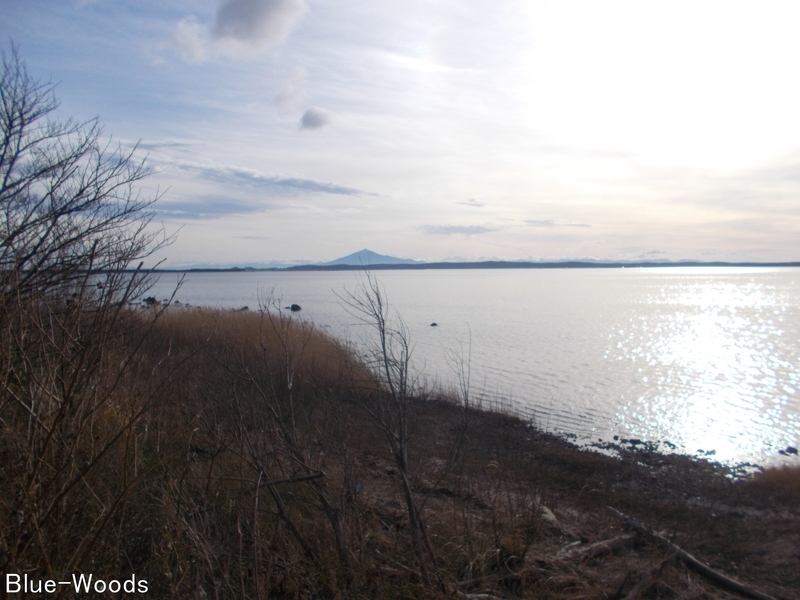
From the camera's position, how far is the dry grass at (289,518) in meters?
3.08

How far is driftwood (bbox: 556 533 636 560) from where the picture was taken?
558 centimetres

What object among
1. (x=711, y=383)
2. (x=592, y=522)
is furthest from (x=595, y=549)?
(x=711, y=383)

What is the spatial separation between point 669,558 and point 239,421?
4.07 meters

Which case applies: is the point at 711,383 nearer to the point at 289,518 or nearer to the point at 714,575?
the point at 714,575

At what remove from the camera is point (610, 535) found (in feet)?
21.5

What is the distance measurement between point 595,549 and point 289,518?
3.36 metres

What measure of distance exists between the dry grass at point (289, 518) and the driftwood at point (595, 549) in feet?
0.15

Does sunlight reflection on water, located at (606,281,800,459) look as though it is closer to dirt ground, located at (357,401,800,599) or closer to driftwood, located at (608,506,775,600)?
dirt ground, located at (357,401,800,599)

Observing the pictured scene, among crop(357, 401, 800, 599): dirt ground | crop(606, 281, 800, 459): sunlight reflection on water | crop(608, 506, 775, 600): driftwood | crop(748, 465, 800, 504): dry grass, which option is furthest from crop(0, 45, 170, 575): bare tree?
crop(606, 281, 800, 459): sunlight reflection on water

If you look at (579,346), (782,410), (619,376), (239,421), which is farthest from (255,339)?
(579,346)

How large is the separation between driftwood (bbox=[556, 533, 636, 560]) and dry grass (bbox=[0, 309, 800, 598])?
0.15 ft

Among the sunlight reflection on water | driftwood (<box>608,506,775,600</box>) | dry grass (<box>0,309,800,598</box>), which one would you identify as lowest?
the sunlight reflection on water

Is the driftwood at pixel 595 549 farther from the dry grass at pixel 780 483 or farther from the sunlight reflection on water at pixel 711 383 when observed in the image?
the sunlight reflection on water at pixel 711 383

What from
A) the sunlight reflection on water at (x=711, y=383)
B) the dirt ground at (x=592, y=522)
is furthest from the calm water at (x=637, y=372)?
the dirt ground at (x=592, y=522)
